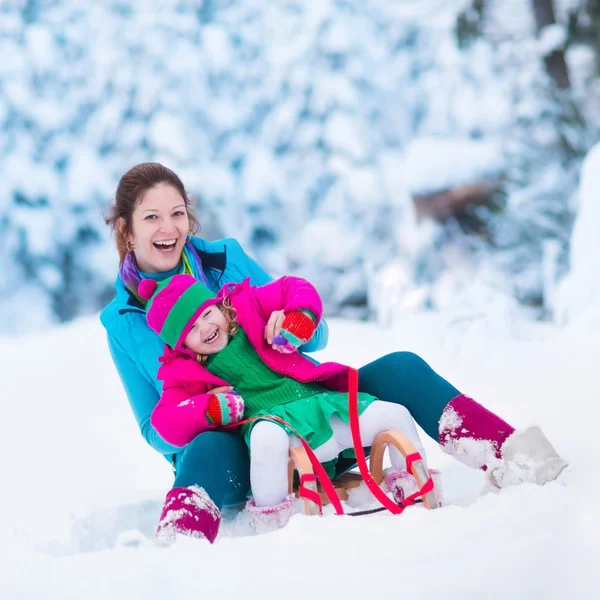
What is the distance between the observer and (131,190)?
58.3 inches

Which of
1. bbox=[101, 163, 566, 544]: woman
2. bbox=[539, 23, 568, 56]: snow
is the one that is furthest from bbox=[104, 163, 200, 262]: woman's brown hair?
bbox=[539, 23, 568, 56]: snow

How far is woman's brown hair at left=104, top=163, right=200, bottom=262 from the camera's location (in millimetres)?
1471

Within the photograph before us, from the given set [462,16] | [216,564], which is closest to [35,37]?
[462,16]

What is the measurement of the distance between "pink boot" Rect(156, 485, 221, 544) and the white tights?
0.28 ft

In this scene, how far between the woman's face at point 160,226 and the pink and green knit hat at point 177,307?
0.18 m

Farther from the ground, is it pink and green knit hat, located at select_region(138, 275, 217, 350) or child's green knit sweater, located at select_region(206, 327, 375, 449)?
pink and green knit hat, located at select_region(138, 275, 217, 350)

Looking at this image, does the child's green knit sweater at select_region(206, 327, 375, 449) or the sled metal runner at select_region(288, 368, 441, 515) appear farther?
the child's green knit sweater at select_region(206, 327, 375, 449)

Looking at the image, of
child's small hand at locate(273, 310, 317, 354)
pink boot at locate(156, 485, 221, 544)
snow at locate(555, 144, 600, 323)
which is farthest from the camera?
snow at locate(555, 144, 600, 323)

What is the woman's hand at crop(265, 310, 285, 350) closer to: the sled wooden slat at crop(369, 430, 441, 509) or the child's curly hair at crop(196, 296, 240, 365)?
the child's curly hair at crop(196, 296, 240, 365)

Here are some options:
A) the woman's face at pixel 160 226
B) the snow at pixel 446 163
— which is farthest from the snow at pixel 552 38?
the woman's face at pixel 160 226

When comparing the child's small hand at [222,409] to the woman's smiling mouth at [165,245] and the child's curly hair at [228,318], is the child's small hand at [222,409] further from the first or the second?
the woman's smiling mouth at [165,245]

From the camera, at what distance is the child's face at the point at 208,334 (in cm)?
124

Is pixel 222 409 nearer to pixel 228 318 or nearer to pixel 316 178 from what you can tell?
pixel 228 318

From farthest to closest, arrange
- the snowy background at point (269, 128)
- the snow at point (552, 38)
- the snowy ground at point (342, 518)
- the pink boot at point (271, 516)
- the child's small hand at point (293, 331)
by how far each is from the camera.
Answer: the snowy background at point (269, 128) < the snow at point (552, 38) < the child's small hand at point (293, 331) < the pink boot at point (271, 516) < the snowy ground at point (342, 518)
